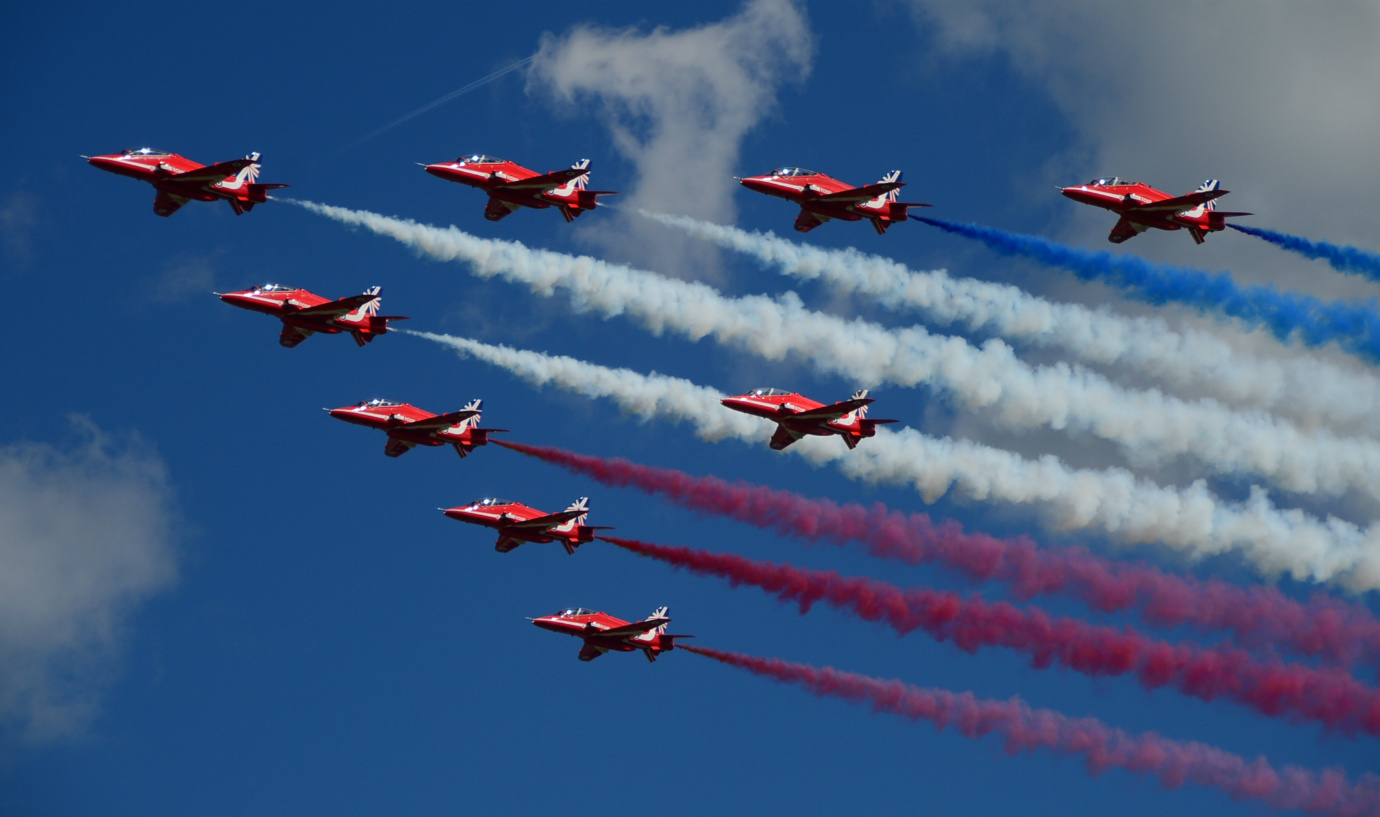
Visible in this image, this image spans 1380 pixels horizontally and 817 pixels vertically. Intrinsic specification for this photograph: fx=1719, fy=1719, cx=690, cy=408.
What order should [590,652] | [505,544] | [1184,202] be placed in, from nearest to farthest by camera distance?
[1184,202] → [505,544] → [590,652]

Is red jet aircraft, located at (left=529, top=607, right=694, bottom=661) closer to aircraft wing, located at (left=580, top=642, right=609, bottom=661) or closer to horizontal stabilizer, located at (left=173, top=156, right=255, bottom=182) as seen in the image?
aircraft wing, located at (left=580, top=642, right=609, bottom=661)

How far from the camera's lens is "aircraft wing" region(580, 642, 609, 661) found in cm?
9412

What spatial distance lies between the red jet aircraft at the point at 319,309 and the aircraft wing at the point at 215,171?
6008 millimetres

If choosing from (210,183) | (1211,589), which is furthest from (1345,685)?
(210,183)

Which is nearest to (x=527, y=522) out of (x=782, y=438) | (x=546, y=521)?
(x=546, y=521)

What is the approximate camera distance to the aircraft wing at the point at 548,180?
8512 centimetres

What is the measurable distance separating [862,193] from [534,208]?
1678 cm

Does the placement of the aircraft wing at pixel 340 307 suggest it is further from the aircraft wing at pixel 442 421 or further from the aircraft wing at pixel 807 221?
the aircraft wing at pixel 807 221

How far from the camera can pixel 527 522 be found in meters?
89.7

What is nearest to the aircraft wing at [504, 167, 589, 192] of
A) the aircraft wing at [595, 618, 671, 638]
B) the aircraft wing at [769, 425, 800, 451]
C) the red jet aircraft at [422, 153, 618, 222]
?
the red jet aircraft at [422, 153, 618, 222]

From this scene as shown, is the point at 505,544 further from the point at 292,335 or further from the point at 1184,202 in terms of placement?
the point at 1184,202

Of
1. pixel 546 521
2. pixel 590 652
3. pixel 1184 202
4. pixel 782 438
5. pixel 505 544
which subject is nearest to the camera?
pixel 1184 202

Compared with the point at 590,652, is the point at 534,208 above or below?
above

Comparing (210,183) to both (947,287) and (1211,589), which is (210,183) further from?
(1211,589)
